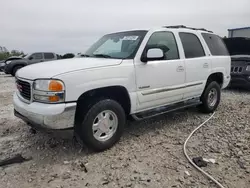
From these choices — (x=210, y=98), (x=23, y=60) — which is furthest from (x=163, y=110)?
(x=23, y=60)

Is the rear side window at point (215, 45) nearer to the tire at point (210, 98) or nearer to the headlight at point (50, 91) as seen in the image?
the tire at point (210, 98)

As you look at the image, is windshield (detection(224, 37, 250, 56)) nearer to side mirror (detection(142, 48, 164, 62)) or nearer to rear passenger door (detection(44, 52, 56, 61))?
side mirror (detection(142, 48, 164, 62))

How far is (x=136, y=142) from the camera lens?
402cm

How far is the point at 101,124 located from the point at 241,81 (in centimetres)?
613

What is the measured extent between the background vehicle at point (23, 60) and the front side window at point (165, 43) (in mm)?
13673

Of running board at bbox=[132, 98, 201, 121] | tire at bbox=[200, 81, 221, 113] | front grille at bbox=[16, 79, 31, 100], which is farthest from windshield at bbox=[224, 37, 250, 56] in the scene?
front grille at bbox=[16, 79, 31, 100]

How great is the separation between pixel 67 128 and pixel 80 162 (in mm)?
519

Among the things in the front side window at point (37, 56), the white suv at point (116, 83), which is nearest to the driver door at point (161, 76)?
the white suv at point (116, 83)

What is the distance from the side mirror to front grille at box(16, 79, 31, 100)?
1788 millimetres

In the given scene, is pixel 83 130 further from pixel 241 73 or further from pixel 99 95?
pixel 241 73

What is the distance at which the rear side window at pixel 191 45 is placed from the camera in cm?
480

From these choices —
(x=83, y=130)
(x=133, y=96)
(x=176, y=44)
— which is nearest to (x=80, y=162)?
(x=83, y=130)

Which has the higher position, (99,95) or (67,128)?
(99,95)

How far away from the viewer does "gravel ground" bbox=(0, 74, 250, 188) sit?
9.55ft
